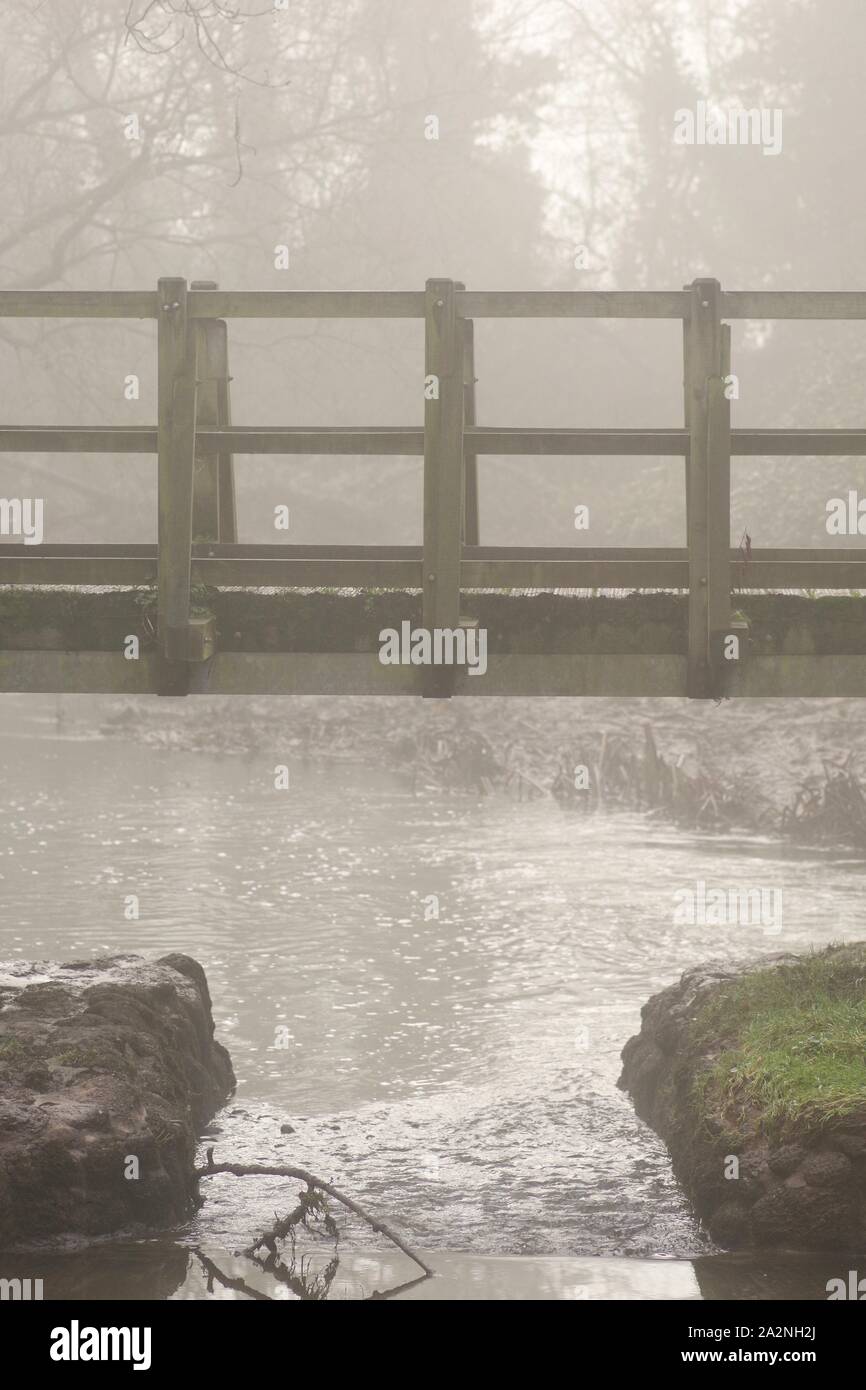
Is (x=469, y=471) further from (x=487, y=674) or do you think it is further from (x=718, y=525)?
(x=718, y=525)

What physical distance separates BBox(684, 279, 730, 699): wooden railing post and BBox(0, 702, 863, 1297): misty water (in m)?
2.97

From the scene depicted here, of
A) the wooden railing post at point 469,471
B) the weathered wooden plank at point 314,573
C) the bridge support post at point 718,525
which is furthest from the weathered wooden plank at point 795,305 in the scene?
the weathered wooden plank at point 314,573

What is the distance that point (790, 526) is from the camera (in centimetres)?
3119

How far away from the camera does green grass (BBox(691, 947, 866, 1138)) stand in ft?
28.2

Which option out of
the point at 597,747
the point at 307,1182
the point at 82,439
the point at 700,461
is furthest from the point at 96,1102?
the point at 597,747

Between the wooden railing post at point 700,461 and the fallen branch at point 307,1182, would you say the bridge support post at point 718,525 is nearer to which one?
the wooden railing post at point 700,461

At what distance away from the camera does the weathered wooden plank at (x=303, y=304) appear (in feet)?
26.6

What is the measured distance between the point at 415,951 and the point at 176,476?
305 inches

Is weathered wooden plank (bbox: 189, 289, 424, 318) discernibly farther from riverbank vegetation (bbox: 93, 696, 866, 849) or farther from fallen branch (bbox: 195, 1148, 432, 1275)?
riverbank vegetation (bbox: 93, 696, 866, 849)

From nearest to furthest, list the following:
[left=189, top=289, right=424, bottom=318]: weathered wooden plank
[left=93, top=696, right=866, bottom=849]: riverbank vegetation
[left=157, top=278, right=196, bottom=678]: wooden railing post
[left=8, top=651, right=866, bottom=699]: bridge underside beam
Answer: [left=189, top=289, right=424, bottom=318]: weathered wooden plank → [left=157, top=278, right=196, bottom=678]: wooden railing post → [left=8, top=651, right=866, bottom=699]: bridge underside beam → [left=93, top=696, right=866, bottom=849]: riverbank vegetation

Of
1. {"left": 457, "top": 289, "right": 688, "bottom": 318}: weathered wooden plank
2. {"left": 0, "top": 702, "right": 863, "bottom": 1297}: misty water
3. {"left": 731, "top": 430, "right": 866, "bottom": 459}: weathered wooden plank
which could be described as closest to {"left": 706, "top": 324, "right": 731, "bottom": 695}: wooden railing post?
{"left": 731, "top": 430, "right": 866, "bottom": 459}: weathered wooden plank

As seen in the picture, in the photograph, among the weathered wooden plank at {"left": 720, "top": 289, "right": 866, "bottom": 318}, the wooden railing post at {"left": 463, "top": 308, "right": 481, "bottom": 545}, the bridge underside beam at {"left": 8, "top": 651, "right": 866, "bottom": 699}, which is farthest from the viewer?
the wooden railing post at {"left": 463, "top": 308, "right": 481, "bottom": 545}

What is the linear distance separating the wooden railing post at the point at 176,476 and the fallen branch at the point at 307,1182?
270 cm

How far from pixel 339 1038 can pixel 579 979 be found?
2529 millimetres
